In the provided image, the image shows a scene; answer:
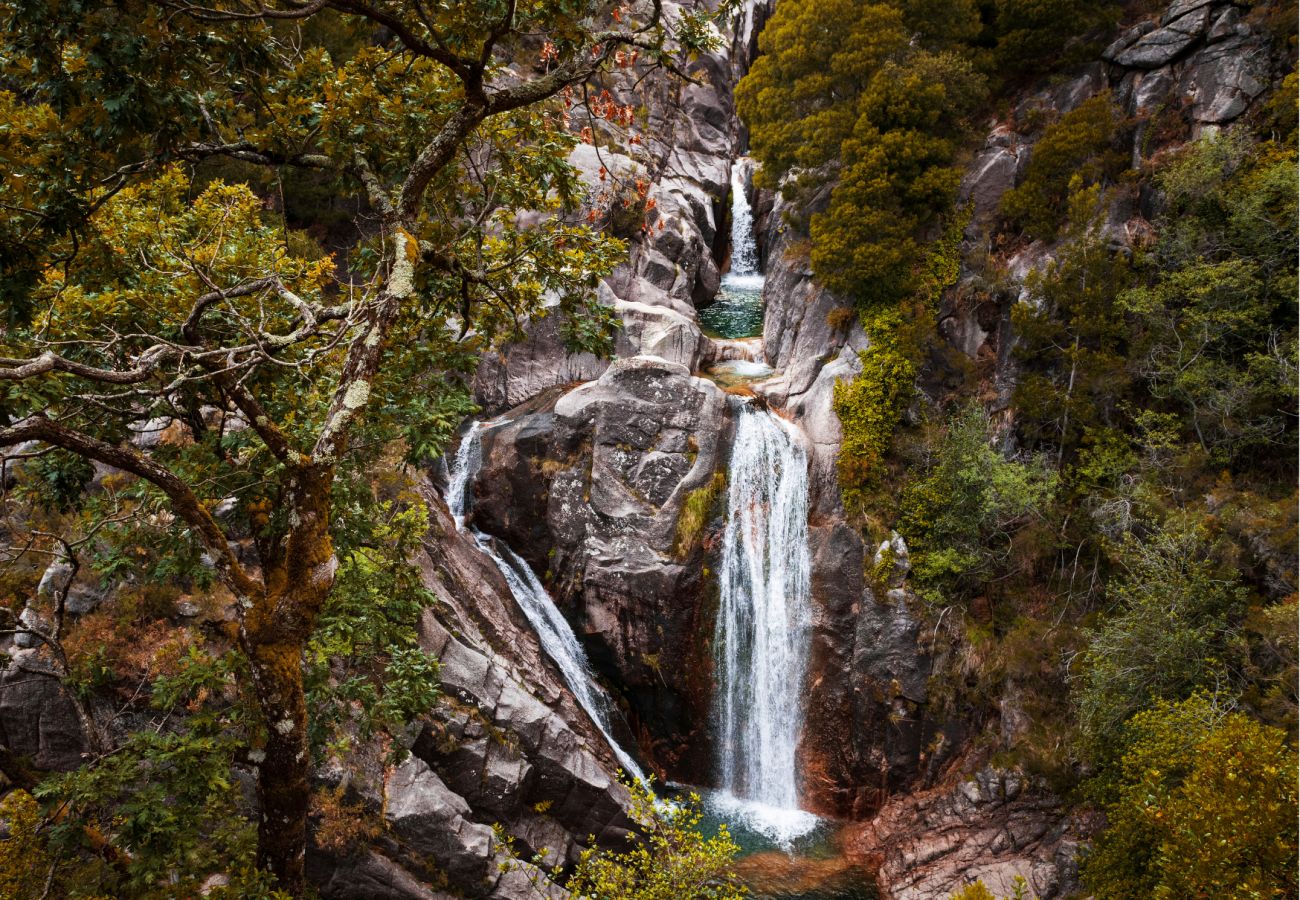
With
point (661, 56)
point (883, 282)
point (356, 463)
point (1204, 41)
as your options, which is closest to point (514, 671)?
point (356, 463)

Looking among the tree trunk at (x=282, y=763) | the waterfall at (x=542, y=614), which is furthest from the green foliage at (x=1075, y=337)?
the tree trunk at (x=282, y=763)

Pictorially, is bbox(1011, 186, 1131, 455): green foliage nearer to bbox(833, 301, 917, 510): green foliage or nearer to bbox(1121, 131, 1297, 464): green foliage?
bbox(1121, 131, 1297, 464): green foliage

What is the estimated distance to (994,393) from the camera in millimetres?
16703

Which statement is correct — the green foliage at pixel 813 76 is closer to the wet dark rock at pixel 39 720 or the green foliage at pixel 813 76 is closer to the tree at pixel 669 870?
the tree at pixel 669 870

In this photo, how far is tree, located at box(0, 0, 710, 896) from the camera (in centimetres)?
444

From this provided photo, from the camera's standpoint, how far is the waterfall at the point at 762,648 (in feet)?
53.6

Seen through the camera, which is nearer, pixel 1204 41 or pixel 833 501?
pixel 1204 41

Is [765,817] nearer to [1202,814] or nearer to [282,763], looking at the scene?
[1202,814]

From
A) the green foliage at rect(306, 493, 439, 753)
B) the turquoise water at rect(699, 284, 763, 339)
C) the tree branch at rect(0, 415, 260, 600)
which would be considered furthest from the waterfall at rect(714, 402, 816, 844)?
the tree branch at rect(0, 415, 260, 600)

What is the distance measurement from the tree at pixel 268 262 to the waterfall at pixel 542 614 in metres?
9.88

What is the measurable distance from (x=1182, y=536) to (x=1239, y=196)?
23.2ft

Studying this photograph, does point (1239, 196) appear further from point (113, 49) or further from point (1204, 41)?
point (113, 49)

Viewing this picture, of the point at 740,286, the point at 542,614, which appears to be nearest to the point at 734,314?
the point at 740,286

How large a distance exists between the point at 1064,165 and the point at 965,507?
902cm
